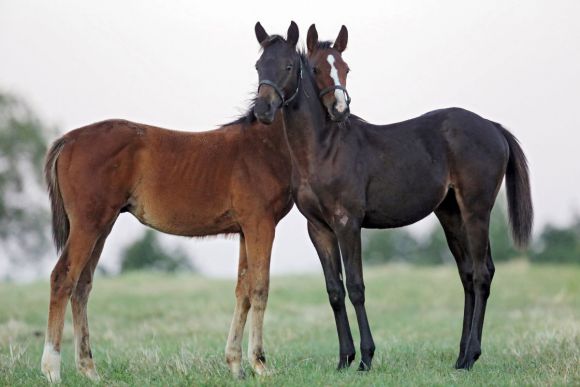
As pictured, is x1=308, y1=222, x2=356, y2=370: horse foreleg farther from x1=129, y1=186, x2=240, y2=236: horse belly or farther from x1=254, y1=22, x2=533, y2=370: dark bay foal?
x1=129, y1=186, x2=240, y2=236: horse belly

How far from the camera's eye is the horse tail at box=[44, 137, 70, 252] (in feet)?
23.6

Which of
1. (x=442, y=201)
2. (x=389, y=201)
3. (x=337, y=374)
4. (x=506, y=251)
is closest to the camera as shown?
(x=337, y=374)

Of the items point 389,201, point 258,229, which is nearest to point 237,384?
point 258,229

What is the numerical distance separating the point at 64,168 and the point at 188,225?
1244 mm

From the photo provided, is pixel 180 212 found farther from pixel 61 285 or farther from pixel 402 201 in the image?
pixel 402 201

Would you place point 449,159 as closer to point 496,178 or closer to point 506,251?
point 496,178

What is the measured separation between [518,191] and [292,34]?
9.98ft

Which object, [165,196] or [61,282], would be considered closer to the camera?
[61,282]

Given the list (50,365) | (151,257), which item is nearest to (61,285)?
(50,365)

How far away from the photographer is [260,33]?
281 inches

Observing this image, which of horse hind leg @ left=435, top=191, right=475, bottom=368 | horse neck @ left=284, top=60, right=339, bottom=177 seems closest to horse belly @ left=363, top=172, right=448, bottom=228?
horse hind leg @ left=435, top=191, right=475, bottom=368

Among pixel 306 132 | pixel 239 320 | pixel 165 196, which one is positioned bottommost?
pixel 239 320

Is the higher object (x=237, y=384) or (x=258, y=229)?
(x=258, y=229)

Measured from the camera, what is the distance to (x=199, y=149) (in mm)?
7371
